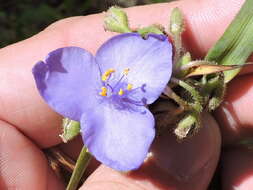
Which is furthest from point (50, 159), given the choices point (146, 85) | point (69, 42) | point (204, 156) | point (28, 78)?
point (146, 85)

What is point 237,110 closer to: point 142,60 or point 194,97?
point 194,97

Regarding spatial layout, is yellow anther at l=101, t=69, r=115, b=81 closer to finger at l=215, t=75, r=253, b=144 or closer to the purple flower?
the purple flower

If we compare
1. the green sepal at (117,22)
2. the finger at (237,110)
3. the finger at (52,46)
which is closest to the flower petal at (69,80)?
the green sepal at (117,22)

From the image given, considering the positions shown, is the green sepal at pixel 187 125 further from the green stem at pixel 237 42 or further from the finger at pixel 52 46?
the finger at pixel 52 46

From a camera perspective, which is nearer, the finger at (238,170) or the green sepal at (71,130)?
the green sepal at (71,130)

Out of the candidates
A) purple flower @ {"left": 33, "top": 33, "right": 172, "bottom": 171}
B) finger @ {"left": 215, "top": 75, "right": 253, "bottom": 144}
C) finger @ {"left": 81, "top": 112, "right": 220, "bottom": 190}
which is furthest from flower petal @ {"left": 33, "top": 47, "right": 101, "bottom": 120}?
finger @ {"left": 215, "top": 75, "right": 253, "bottom": 144}

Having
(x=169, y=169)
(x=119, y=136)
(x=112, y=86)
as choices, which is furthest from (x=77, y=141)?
(x=119, y=136)

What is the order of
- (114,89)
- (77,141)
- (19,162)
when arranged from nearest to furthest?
(114,89), (19,162), (77,141)
